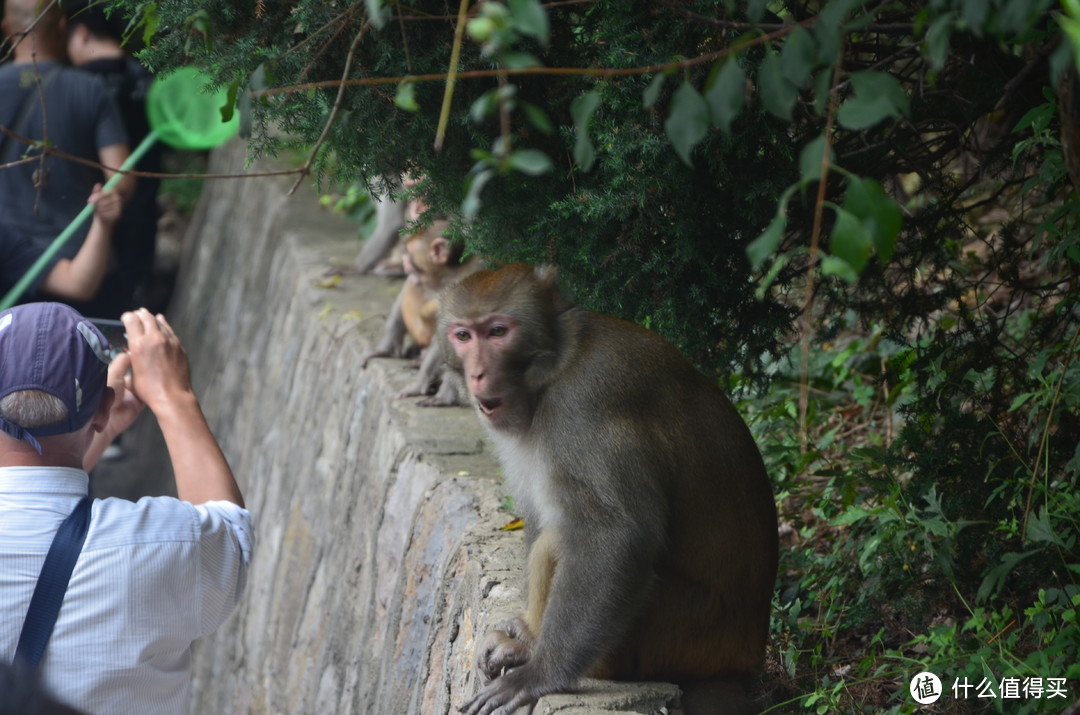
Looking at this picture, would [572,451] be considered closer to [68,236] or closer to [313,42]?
[313,42]

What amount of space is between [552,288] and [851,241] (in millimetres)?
1629

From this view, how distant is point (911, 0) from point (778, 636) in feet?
6.51

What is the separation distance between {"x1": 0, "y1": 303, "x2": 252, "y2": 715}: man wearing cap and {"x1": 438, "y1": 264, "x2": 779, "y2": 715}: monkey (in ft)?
2.58

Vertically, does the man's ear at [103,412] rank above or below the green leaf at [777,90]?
below

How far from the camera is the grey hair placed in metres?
2.76

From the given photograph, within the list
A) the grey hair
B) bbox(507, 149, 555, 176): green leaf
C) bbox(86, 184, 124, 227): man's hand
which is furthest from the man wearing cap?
bbox(86, 184, 124, 227): man's hand

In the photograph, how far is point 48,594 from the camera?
8.69ft

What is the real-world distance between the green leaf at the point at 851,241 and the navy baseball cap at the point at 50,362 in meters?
2.07

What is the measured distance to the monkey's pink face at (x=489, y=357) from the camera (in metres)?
2.95

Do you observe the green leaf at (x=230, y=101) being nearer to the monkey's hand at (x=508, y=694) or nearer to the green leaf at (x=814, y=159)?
the green leaf at (x=814, y=159)

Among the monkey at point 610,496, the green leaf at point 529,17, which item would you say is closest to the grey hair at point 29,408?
the monkey at point 610,496

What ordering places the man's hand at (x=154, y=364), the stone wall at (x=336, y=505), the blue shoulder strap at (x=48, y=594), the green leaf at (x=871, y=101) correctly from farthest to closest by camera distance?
the stone wall at (x=336, y=505), the man's hand at (x=154, y=364), the blue shoulder strap at (x=48, y=594), the green leaf at (x=871, y=101)

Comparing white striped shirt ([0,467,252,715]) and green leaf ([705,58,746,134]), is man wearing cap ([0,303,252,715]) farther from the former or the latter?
green leaf ([705,58,746,134])

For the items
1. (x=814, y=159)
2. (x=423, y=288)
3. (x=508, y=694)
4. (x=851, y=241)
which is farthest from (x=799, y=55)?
(x=423, y=288)
